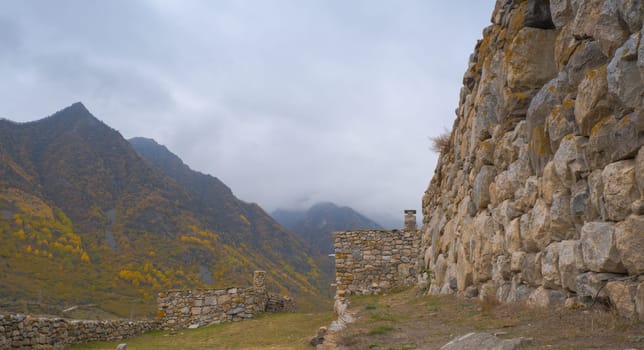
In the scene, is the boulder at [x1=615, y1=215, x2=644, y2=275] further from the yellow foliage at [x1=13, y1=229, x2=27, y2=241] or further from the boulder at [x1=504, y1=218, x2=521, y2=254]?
the yellow foliage at [x1=13, y1=229, x2=27, y2=241]

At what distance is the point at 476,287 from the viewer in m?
11.8

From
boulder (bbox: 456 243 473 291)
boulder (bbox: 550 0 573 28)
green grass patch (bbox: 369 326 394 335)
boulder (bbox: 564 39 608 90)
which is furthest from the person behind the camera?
boulder (bbox: 456 243 473 291)

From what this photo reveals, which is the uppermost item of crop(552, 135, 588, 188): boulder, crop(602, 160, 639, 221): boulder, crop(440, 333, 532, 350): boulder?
crop(552, 135, 588, 188): boulder

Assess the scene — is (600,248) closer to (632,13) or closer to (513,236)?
(632,13)

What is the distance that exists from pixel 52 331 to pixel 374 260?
44.6 feet

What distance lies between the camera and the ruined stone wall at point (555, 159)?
5828 mm

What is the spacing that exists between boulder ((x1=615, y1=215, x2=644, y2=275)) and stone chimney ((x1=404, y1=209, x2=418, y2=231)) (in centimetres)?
1698

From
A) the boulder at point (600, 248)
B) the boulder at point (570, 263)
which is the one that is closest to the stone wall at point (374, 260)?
the boulder at point (570, 263)

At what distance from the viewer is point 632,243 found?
18.2ft

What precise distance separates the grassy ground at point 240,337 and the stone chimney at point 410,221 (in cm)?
662

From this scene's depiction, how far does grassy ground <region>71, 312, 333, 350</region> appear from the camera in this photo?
1268cm

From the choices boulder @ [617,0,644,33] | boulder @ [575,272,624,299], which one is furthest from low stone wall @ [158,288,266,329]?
boulder @ [617,0,644,33]

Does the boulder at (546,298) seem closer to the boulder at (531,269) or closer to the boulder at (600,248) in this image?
the boulder at (531,269)

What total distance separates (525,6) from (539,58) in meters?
1.26
